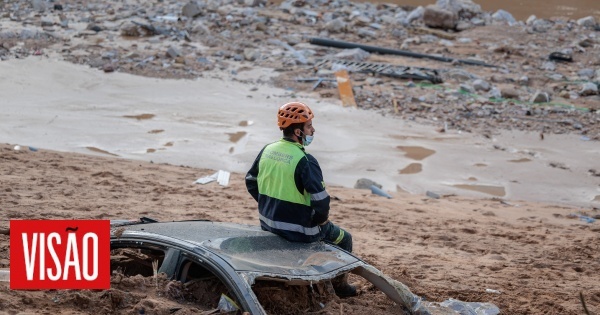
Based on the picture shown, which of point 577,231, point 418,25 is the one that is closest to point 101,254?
point 577,231

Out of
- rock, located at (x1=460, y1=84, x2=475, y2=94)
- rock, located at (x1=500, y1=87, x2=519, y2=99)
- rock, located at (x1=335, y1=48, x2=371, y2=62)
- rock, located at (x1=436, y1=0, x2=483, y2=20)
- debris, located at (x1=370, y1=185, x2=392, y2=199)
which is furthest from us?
rock, located at (x1=436, y1=0, x2=483, y2=20)

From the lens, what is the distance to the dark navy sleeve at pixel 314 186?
5.66 m

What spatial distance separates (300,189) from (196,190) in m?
4.86

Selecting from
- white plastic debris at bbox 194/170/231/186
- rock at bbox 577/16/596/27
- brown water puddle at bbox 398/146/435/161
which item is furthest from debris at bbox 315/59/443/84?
rock at bbox 577/16/596/27

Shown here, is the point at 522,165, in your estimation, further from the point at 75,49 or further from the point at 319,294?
the point at 75,49

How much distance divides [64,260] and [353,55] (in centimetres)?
1416

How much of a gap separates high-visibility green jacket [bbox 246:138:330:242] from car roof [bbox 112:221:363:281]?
0.10 meters

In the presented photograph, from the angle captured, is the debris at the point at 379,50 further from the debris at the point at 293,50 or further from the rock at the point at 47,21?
the rock at the point at 47,21

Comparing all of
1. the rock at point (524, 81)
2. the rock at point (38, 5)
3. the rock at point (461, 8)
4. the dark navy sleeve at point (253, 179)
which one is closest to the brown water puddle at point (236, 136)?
the rock at point (524, 81)

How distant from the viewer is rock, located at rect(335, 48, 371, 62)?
18578 millimetres

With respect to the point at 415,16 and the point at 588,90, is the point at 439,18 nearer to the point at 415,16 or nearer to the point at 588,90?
the point at 415,16

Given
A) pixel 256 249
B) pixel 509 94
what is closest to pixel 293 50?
pixel 509 94

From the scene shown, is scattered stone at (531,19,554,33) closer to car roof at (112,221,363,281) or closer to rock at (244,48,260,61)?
rock at (244,48,260,61)

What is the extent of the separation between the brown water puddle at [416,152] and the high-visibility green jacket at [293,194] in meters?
7.54
